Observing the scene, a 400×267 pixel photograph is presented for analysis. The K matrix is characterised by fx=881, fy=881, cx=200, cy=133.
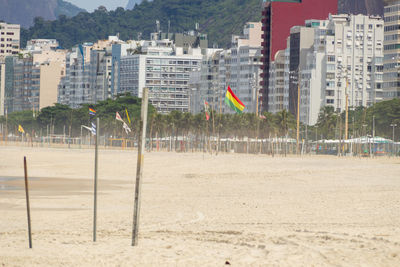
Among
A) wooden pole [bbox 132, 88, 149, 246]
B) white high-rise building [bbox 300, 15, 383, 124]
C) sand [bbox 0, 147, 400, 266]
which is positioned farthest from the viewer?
white high-rise building [bbox 300, 15, 383, 124]

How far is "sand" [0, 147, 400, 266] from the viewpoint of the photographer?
1647cm

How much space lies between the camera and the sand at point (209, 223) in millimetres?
16469

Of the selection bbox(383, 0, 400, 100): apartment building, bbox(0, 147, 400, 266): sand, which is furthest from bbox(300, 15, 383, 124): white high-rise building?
bbox(0, 147, 400, 266): sand

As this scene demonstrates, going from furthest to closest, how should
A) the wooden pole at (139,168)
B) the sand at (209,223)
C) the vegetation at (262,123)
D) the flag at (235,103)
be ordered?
the vegetation at (262,123) → the flag at (235,103) → the wooden pole at (139,168) → the sand at (209,223)

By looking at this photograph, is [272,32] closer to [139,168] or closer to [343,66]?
[343,66]

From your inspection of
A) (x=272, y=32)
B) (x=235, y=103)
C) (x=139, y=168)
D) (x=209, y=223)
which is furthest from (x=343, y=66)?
(x=139, y=168)

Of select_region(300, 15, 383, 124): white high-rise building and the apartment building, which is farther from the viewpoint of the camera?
select_region(300, 15, 383, 124): white high-rise building

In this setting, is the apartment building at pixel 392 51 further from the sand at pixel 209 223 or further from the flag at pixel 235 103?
the sand at pixel 209 223

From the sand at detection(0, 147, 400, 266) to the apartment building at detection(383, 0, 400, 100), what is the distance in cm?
11844

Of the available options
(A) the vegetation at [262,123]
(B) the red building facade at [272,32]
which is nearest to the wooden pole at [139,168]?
(A) the vegetation at [262,123]

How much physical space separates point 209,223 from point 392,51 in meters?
141

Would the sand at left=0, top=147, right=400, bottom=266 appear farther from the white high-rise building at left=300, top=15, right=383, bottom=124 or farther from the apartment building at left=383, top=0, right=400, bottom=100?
the white high-rise building at left=300, top=15, right=383, bottom=124

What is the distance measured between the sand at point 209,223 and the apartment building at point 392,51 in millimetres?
118442

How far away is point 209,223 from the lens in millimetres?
22938
